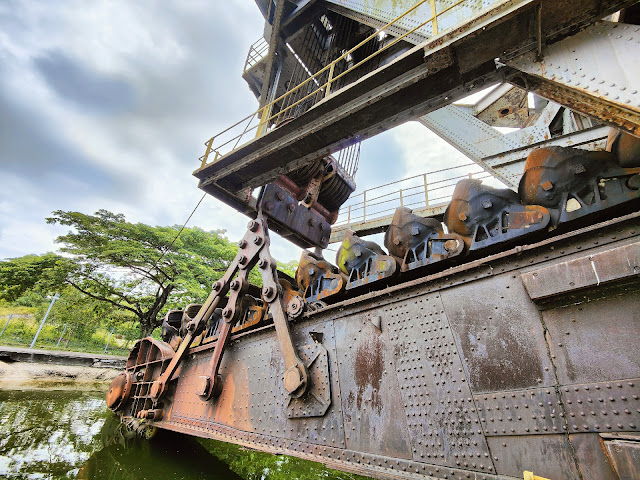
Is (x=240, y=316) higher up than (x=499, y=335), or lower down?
higher up

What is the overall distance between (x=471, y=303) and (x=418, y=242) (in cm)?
98

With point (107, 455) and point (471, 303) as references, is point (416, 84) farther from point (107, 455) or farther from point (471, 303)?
point (107, 455)

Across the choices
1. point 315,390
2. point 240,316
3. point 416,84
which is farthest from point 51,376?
point 416,84

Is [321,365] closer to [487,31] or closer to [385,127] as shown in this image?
[385,127]

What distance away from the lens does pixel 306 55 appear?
818 cm

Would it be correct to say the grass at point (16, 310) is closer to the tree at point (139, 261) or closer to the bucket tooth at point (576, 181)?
the tree at point (139, 261)

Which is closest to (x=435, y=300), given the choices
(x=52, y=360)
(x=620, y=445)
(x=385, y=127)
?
(x=620, y=445)

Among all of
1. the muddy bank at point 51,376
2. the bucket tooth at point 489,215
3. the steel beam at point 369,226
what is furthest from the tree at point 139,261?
the bucket tooth at point 489,215

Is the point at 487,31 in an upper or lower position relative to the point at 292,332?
upper

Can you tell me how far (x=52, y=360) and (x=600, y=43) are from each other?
68.8 feet

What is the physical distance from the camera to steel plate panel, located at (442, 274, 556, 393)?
2379 millimetres

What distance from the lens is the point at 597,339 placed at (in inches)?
86.2

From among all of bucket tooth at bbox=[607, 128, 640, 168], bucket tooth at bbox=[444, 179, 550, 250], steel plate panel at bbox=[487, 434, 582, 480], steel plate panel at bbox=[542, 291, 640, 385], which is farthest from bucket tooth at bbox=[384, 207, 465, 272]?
steel plate panel at bbox=[487, 434, 582, 480]

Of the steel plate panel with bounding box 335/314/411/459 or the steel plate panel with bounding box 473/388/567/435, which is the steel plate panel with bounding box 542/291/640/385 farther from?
the steel plate panel with bounding box 335/314/411/459
